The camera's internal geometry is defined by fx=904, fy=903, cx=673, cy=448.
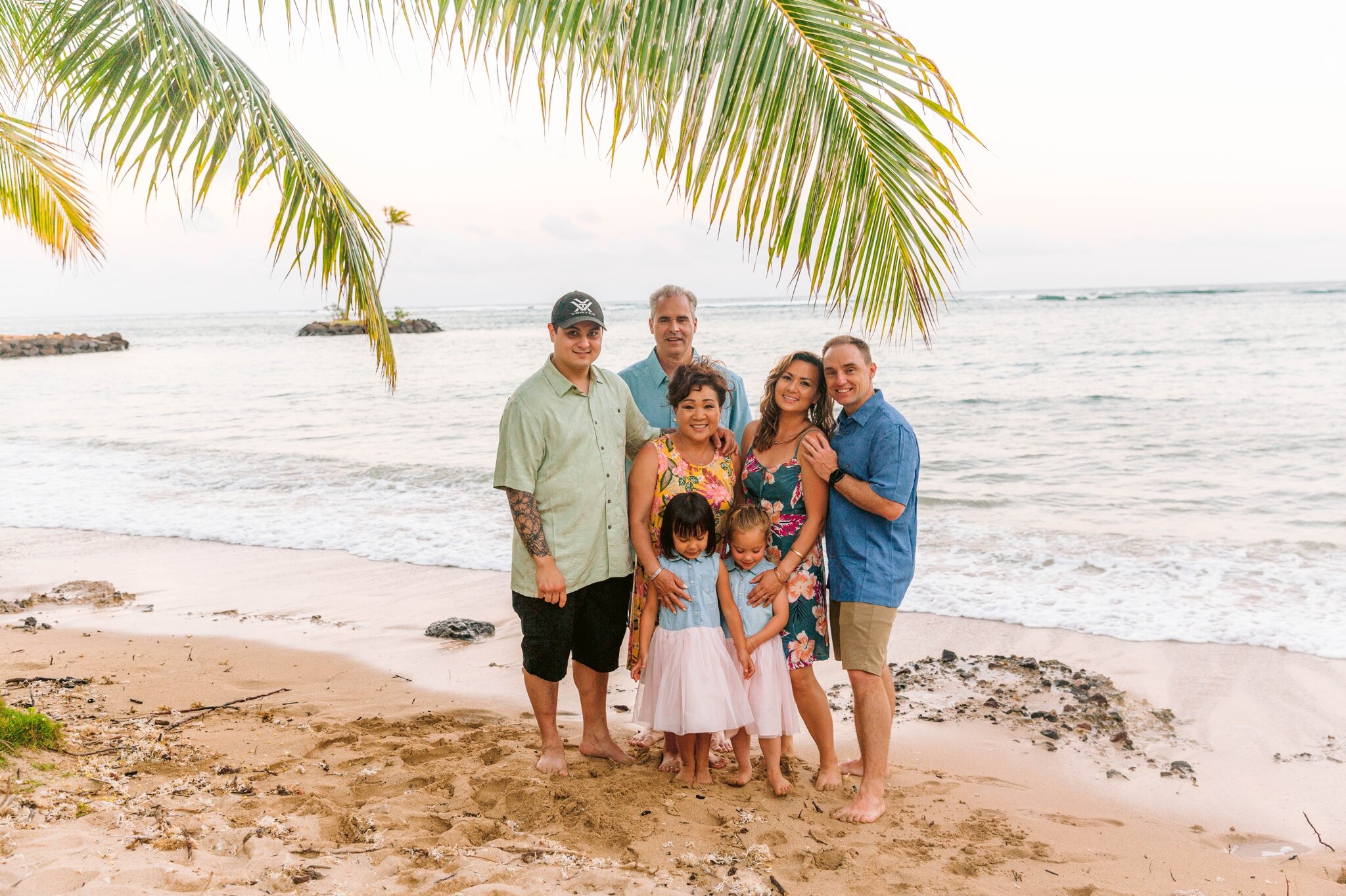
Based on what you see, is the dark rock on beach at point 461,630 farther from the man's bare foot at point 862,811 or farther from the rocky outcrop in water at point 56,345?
the rocky outcrop in water at point 56,345

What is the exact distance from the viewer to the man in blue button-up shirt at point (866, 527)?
3750mm

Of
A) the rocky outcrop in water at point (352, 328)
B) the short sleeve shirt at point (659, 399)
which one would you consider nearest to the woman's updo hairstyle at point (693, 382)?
the short sleeve shirt at point (659, 399)

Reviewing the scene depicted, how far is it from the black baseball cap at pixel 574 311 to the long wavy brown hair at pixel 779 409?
77 cm

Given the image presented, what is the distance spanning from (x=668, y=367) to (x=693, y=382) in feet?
2.70

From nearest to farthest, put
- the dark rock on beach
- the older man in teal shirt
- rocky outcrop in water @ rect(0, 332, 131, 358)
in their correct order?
the older man in teal shirt → the dark rock on beach → rocky outcrop in water @ rect(0, 332, 131, 358)

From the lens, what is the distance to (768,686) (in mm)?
3869

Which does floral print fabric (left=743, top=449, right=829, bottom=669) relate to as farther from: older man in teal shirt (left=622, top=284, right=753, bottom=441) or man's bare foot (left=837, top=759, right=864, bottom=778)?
man's bare foot (left=837, top=759, right=864, bottom=778)

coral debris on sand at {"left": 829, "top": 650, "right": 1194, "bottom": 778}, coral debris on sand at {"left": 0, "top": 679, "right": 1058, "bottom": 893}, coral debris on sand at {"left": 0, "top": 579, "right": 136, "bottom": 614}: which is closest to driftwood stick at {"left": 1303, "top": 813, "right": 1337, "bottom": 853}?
coral debris on sand at {"left": 829, "top": 650, "right": 1194, "bottom": 778}

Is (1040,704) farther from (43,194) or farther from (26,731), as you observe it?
(43,194)

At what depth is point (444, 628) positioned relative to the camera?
651 cm

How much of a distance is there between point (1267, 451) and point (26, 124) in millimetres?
15072

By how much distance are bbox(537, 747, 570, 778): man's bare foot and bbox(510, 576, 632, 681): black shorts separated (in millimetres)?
327

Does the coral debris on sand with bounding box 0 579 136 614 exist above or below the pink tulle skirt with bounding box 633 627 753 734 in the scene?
below

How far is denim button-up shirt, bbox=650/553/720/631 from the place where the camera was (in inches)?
151
